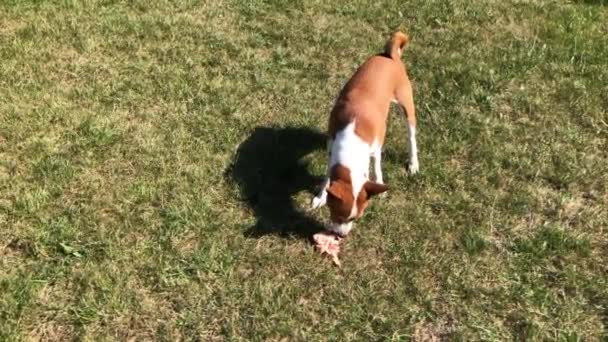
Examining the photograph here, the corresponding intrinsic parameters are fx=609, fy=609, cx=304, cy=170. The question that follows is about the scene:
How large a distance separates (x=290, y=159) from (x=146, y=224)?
4.88 feet

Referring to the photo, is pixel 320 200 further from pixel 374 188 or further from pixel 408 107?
pixel 408 107

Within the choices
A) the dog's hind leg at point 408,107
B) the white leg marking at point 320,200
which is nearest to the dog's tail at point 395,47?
the dog's hind leg at point 408,107

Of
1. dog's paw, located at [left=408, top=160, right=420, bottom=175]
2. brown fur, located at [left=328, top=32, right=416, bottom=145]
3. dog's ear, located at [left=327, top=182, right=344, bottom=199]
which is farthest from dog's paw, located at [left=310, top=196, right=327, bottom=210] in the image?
dog's paw, located at [left=408, top=160, right=420, bottom=175]

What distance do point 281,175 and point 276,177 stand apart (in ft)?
0.18

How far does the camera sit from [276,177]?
18.2ft

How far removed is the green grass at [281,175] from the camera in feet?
14.4

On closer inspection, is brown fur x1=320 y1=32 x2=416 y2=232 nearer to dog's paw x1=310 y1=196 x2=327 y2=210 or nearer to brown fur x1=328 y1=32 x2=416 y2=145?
brown fur x1=328 y1=32 x2=416 y2=145

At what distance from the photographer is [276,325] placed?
4301 millimetres

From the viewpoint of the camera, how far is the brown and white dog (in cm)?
449

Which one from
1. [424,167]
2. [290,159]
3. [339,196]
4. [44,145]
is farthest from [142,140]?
[424,167]

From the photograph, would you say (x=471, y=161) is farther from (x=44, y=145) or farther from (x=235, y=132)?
(x=44, y=145)

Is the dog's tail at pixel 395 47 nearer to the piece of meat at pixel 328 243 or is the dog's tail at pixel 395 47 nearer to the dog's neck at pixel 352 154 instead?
the dog's neck at pixel 352 154

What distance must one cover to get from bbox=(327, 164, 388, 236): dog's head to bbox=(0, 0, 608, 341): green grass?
0.46m

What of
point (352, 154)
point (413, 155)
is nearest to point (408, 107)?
point (413, 155)
